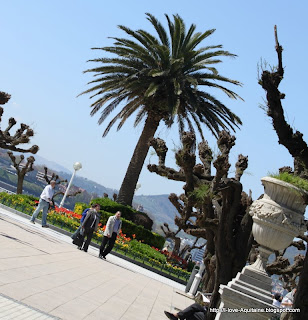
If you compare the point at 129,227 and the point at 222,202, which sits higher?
the point at 222,202

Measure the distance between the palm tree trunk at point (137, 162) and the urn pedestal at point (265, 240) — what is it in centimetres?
2138

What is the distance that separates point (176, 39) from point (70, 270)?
19094 mm

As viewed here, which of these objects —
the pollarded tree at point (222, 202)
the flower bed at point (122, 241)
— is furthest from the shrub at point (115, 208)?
the pollarded tree at point (222, 202)

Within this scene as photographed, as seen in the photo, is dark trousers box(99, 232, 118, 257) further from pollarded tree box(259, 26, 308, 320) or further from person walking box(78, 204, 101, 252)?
pollarded tree box(259, 26, 308, 320)

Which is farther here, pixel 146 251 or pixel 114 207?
pixel 114 207

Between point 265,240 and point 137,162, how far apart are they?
2165 cm

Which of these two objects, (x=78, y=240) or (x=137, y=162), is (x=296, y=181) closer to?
(x=78, y=240)

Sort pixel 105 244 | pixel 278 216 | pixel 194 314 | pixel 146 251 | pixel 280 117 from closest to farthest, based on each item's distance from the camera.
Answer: pixel 278 216 → pixel 280 117 → pixel 194 314 → pixel 105 244 → pixel 146 251

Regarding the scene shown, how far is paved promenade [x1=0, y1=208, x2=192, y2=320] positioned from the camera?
7746 millimetres

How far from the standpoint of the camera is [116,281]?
1329cm

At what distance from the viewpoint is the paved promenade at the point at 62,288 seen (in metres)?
7.75

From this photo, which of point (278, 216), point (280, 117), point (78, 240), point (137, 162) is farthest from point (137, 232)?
point (278, 216)

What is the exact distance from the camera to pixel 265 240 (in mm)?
7785

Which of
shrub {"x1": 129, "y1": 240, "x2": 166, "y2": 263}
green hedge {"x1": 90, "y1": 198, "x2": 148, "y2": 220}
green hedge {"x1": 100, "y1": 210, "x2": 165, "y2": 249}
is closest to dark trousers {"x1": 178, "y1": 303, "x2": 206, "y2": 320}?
shrub {"x1": 129, "y1": 240, "x2": 166, "y2": 263}
